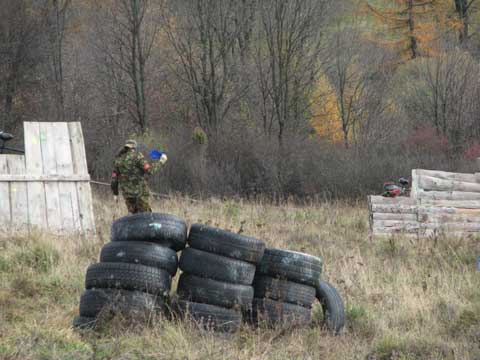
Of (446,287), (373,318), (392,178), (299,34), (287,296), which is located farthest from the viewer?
(299,34)

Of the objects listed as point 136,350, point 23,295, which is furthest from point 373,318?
point 23,295

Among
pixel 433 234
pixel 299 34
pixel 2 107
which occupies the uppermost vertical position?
pixel 299 34

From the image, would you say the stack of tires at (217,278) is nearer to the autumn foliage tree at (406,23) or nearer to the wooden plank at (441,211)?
the wooden plank at (441,211)

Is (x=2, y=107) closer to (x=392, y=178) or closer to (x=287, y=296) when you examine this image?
(x=392, y=178)

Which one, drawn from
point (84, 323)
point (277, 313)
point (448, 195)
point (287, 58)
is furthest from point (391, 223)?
point (287, 58)

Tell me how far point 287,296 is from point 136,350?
1.69 meters

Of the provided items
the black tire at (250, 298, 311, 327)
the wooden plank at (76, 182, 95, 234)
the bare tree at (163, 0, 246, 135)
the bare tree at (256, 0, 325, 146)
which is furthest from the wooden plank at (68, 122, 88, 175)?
the bare tree at (256, 0, 325, 146)

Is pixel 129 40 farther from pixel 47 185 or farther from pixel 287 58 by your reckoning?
pixel 47 185

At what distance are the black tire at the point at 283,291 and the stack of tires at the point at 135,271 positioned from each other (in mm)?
882

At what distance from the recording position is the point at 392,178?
2000 cm

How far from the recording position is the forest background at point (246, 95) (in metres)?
20.4

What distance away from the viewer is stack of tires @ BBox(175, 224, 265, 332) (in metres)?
5.93

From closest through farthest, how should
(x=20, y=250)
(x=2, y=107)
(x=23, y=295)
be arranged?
(x=23, y=295)
(x=20, y=250)
(x=2, y=107)

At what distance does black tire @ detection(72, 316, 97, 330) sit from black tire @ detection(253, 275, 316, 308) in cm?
160
